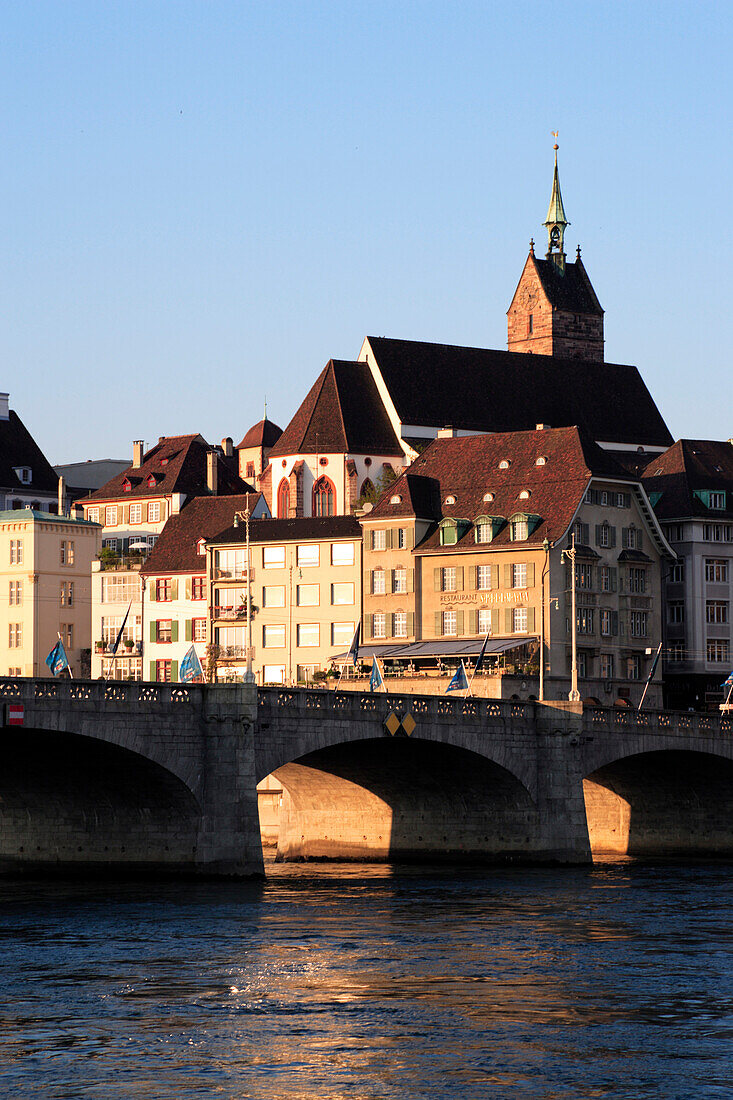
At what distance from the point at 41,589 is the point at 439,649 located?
34805 mm

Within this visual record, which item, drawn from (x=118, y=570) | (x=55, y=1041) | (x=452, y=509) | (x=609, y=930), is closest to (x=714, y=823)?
(x=452, y=509)

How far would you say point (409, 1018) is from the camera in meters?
51.5

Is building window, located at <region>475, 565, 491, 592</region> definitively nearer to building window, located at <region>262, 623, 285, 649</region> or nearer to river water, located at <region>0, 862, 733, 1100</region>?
building window, located at <region>262, 623, 285, 649</region>

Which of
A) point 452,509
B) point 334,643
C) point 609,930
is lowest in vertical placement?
point 609,930

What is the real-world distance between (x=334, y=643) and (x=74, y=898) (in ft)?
208

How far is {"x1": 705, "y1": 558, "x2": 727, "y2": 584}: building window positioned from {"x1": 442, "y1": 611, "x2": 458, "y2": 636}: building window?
1871 centimetres

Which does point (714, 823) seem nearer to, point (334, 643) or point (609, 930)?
point (334, 643)

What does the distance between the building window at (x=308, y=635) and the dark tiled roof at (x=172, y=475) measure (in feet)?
106

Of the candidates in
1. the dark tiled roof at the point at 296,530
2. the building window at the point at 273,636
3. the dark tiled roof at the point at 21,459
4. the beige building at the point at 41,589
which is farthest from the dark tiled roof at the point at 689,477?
the dark tiled roof at the point at 21,459

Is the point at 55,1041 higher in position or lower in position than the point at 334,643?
lower

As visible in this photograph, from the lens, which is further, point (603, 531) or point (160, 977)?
point (603, 531)

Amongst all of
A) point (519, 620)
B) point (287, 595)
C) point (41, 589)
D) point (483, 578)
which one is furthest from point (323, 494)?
point (519, 620)

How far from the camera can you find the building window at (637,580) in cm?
13762

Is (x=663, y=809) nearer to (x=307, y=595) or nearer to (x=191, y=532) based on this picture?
(x=307, y=595)
